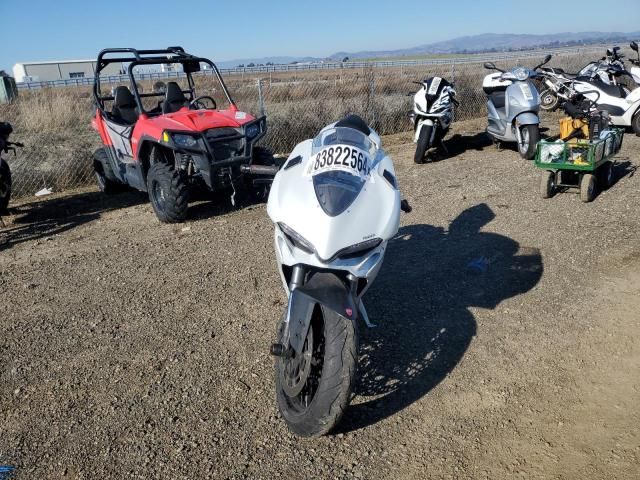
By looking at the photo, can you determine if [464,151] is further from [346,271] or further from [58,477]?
[58,477]

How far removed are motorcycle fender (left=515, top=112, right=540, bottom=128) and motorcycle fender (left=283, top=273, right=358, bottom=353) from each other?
22.4ft

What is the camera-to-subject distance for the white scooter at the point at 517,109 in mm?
8562

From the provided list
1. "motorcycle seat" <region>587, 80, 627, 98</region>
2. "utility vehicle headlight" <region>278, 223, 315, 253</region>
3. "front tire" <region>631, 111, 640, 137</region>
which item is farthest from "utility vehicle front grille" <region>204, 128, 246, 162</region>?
"front tire" <region>631, 111, 640, 137</region>

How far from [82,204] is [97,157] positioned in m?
0.71

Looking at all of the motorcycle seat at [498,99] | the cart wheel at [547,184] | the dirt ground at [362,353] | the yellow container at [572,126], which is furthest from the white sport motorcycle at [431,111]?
the dirt ground at [362,353]

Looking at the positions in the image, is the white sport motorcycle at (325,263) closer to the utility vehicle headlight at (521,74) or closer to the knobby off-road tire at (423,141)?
the knobby off-road tire at (423,141)

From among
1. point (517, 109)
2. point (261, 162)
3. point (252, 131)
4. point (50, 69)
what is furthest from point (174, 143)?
point (50, 69)

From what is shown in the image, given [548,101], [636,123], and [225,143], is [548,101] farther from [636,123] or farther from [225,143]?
[225,143]

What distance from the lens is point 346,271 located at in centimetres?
277

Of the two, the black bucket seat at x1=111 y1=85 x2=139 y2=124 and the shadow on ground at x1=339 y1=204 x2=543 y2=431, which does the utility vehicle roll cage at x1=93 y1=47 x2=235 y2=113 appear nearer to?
Result: the black bucket seat at x1=111 y1=85 x2=139 y2=124

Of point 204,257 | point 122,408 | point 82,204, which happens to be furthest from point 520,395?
point 82,204

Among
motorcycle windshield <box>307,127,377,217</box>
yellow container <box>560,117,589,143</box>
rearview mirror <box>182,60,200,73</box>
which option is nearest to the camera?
motorcycle windshield <box>307,127,377,217</box>

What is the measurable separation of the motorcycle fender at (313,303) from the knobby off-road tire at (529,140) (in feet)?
22.2

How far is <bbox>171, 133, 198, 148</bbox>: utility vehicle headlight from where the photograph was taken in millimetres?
6184
